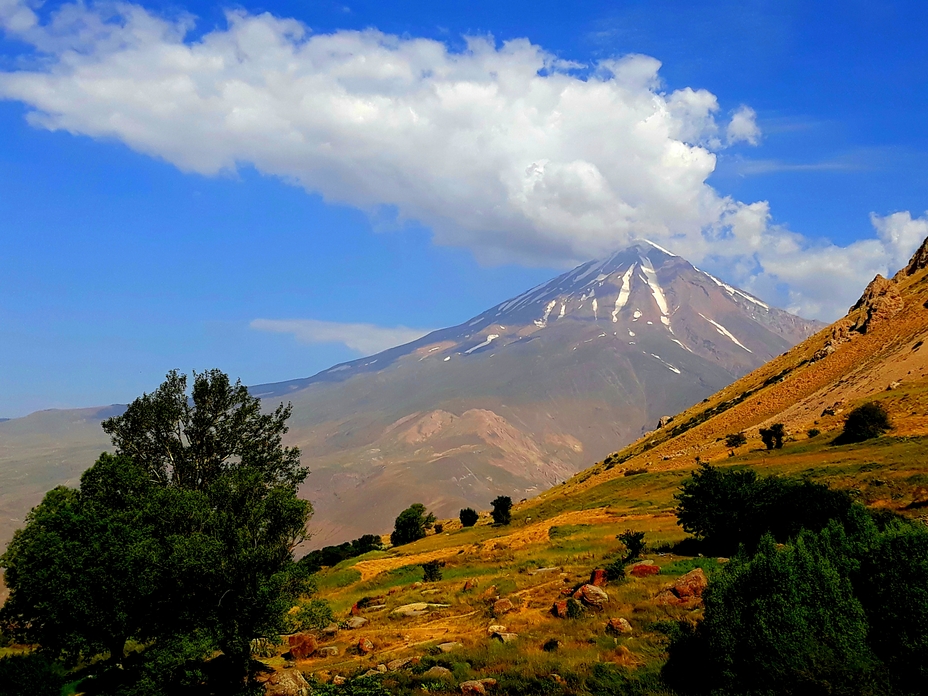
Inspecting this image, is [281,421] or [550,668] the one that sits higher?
[281,421]

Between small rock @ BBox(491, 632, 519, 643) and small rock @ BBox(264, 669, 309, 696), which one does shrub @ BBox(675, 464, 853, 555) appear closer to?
small rock @ BBox(491, 632, 519, 643)

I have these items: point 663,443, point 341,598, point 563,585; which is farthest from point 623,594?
point 663,443

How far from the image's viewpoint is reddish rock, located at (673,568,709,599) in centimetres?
1836

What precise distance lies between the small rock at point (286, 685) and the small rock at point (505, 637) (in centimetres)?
565

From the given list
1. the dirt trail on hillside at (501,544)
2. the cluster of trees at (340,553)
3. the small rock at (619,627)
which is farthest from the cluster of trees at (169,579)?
the cluster of trees at (340,553)

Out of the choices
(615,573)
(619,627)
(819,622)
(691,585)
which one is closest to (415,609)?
(615,573)

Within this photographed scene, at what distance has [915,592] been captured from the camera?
37.4ft

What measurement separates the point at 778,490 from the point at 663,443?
4943cm

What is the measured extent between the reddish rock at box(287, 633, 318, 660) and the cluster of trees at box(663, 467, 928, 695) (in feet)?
43.5

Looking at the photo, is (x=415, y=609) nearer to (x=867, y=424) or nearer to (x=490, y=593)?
(x=490, y=593)

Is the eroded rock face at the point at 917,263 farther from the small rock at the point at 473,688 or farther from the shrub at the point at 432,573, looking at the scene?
the small rock at the point at 473,688

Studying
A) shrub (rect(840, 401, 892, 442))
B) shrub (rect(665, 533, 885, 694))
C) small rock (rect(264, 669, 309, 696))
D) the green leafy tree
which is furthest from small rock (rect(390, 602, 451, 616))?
the green leafy tree

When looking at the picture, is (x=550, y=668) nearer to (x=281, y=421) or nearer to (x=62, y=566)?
(x=62, y=566)

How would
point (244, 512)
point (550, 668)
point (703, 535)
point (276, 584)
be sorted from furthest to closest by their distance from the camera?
point (703, 535) → point (244, 512) → point (276, 584) → point (550, 668)
